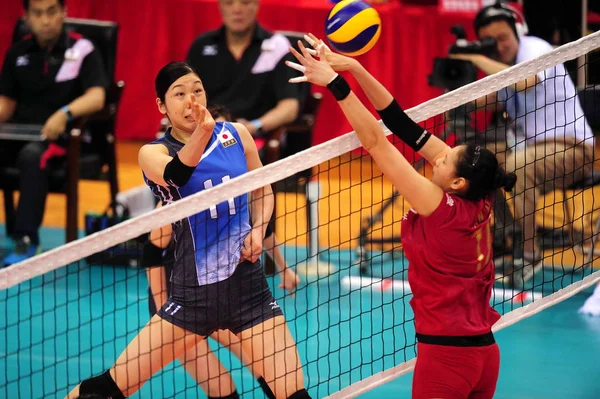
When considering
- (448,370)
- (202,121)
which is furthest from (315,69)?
(448,370)

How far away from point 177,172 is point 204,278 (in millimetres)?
458

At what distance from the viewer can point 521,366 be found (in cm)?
528

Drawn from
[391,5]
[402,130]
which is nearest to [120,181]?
[391,5]

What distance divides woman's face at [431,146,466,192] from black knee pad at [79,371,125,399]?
1455 millimetres

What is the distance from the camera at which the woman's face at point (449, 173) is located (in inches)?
138

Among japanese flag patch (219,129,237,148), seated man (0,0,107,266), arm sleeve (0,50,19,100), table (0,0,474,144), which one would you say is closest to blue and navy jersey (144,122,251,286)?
japanese flag patch (219,129,237,148)

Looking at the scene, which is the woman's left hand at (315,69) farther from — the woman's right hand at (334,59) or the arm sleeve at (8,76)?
the arm sleeve at (8,76)

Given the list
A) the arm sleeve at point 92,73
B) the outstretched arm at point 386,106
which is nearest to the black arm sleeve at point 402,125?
the outstretched arm at point 386,106

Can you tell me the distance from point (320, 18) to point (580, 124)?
11.8 ft

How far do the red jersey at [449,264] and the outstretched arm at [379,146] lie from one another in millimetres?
58

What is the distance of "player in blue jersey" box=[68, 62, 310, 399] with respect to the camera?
386cm

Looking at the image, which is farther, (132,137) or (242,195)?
(132,137)

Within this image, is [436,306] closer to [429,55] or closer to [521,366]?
[521,366]

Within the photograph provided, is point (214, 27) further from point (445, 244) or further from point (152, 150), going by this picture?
point (445, 244)
